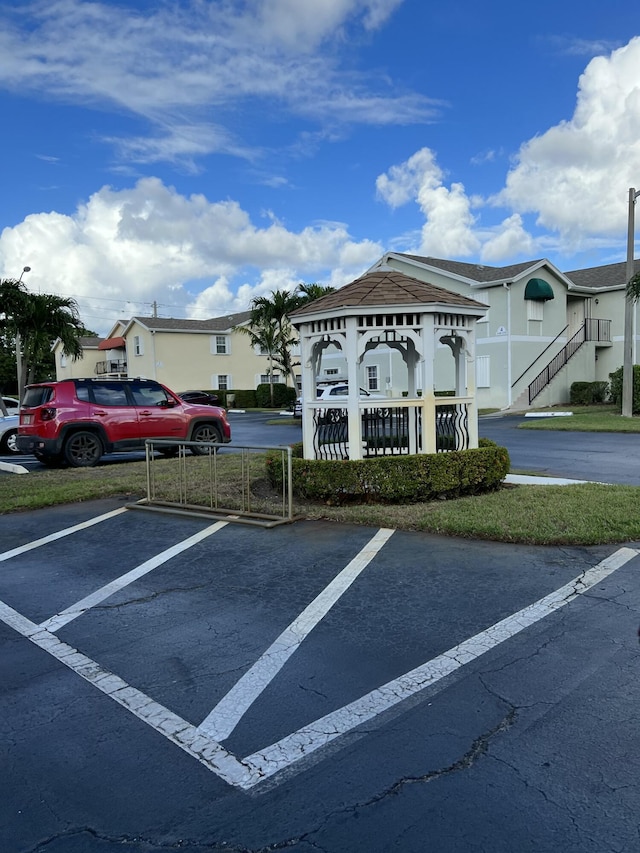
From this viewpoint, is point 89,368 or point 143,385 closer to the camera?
point 143,385

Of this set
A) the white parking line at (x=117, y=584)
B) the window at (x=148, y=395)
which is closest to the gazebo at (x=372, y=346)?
the white parking line at (x=117, y=584)

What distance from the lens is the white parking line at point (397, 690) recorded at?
10.5 feet

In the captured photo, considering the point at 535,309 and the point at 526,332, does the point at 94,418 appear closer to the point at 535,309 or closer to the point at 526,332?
the point at 526,332

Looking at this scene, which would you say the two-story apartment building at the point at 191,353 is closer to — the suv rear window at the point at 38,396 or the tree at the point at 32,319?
the tree at the point at 32,319

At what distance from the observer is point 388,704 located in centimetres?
→ 365

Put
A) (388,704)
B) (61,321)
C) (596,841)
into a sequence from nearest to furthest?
(596,841) → (388,704) → (61,321)

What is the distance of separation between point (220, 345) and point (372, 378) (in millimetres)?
16570

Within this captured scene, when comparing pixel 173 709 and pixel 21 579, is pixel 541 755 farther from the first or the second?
pixel 21 579

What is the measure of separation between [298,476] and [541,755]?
21.1 feet

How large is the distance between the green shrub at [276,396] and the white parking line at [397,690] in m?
38.9

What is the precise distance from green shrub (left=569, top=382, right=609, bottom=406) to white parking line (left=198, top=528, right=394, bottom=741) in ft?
89.1

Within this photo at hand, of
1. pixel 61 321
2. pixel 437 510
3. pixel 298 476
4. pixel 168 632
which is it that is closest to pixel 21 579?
pixel 168 632

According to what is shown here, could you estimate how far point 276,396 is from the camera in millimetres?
44562

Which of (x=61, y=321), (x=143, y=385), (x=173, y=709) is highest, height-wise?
(x=61, y=321)
